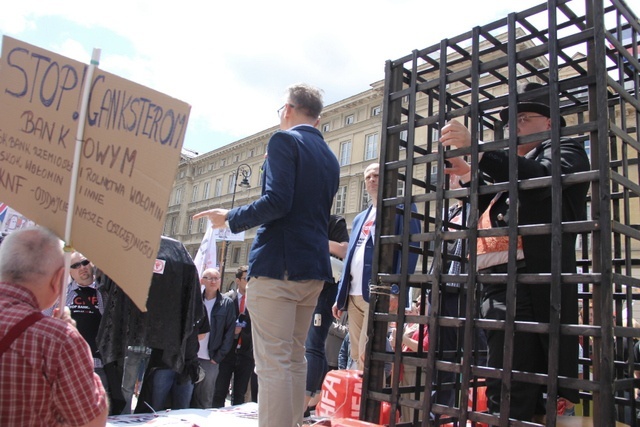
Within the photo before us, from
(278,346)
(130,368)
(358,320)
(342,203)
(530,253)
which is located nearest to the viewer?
(530,253)

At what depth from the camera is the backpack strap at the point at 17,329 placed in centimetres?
175

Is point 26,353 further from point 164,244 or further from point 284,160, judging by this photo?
point 164,244

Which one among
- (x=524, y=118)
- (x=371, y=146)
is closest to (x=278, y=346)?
(x=524, y=118)

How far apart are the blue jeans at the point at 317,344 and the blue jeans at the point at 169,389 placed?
1515 mm

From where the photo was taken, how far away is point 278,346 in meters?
2.79

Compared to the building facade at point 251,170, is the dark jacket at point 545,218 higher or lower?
lower

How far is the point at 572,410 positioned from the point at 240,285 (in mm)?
5712

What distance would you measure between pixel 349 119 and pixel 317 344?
37.5m

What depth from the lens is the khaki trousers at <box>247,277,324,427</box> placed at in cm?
274

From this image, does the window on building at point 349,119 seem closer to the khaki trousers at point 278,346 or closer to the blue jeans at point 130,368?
the blue jeans at point 130,368

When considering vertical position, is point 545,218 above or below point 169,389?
above

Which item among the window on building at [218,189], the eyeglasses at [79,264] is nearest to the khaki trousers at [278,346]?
the eyeglasses at [79,264]

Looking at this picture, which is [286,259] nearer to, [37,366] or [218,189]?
[37,366]

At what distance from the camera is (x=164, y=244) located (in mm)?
5047
